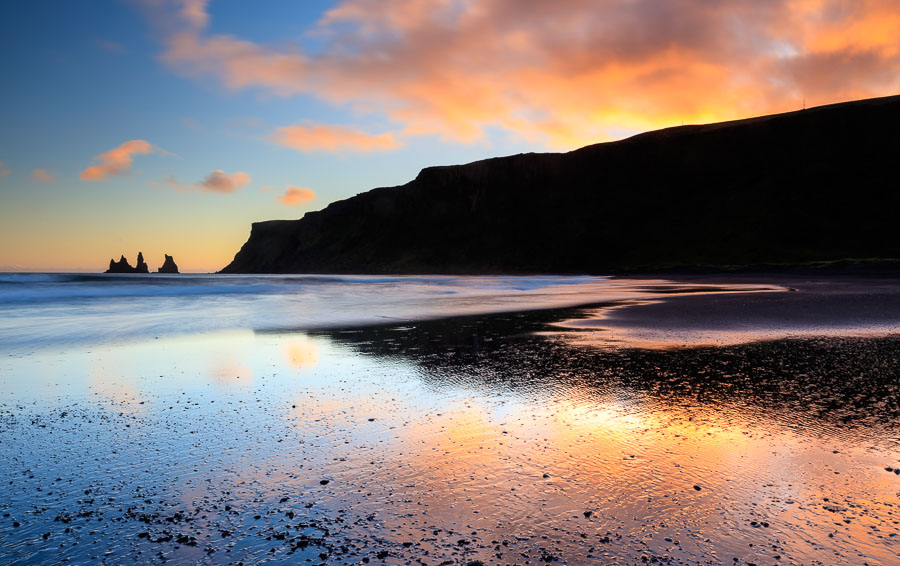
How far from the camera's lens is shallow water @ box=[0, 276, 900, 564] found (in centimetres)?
331

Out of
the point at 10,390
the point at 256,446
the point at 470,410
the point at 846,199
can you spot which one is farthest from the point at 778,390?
the point at 846,199

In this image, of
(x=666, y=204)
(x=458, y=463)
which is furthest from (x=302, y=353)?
(x=666, y=204)

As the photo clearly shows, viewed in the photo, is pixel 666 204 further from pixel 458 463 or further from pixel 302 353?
pixel 458 463

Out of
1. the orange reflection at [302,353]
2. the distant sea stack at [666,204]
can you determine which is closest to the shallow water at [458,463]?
the orange reflection at [302,353]

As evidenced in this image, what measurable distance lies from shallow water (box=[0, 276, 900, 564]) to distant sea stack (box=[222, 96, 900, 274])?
90.3 m

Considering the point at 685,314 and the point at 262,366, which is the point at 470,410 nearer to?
the point at 262,366

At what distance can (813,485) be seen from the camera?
4.09 metres

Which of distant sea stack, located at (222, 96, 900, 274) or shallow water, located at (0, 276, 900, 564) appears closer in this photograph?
shallow water, located at (0, 276, 900, 564)

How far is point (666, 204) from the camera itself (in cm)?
Answer: 11450

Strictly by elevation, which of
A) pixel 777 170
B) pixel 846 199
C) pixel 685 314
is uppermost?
pixel 777 170

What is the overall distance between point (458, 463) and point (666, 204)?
397ft

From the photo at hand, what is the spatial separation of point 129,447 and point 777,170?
12026 centimetres

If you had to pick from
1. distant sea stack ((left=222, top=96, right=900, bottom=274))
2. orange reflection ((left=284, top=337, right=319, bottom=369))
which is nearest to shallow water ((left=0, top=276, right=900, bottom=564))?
orange reflection ((left=284, top=337, right=319, bottom=369))

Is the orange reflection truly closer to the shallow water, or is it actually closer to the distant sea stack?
the shallow water
